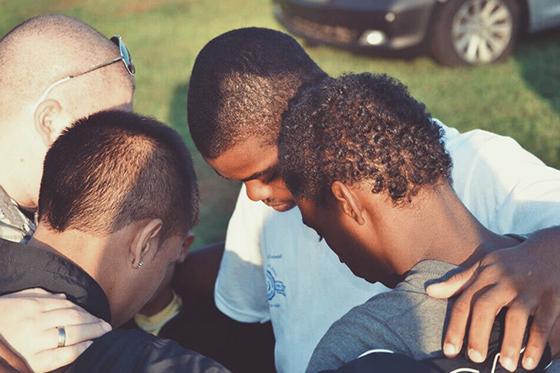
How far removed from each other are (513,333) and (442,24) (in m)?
6.91

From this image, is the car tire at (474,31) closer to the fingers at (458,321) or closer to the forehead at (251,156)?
the forehead at (251,156)

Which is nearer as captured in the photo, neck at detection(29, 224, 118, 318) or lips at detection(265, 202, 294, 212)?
neck at detection(29, 224, 118, 318)

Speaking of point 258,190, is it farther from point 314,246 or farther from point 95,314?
point 95,314

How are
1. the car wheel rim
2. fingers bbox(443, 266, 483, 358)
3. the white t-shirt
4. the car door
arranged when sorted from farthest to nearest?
the car door, the car wheel rim, the white t-shirt, fingers bbox(443, 266, 483, 358)

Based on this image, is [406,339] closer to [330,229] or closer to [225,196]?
[330,229]

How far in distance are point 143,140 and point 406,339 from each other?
1111mm

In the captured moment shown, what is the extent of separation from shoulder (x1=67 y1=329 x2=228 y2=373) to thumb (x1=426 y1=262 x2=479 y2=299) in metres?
0.54

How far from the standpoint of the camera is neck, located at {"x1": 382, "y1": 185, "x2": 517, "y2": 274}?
81.4 inches

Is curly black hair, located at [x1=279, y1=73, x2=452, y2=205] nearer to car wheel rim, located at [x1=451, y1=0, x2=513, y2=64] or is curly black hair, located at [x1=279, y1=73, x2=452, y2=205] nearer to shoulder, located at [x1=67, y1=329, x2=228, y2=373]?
shoulder, located at [x1=67, y1=329, x2=228, y2=373]

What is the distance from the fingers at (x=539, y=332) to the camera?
191 centimetres

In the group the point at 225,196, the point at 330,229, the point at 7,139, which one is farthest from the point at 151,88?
the point at 330,229

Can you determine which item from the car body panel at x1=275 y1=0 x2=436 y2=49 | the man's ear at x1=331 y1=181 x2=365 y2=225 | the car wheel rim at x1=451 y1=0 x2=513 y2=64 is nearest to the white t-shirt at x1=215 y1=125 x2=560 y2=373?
the man's ear at x1=331 y1=181 x2=365 y2=225

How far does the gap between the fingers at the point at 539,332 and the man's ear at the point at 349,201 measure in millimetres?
504

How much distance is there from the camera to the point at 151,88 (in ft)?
30.8
